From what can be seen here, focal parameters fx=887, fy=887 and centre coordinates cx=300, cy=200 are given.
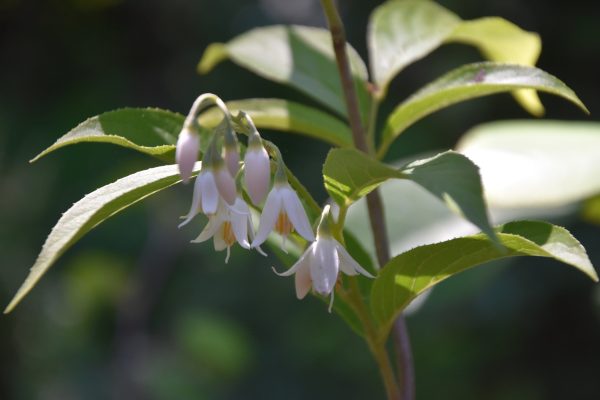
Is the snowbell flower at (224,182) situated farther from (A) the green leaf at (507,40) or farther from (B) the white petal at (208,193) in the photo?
(A) the green leaf at (507,40)

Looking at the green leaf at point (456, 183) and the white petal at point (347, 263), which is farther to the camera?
the white petal at point (347, 263)

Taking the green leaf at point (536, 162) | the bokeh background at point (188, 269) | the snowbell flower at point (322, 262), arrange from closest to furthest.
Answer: the snowbell flower at point (322, 262) → the green leaf at point (536, 162) → the bokeh background at point (188, 269)

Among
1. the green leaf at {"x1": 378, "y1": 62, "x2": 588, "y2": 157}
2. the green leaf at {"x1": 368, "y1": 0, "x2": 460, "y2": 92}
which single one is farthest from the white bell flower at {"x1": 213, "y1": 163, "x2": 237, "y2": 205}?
the green leaf at {"x1": 368, "y1": 0, "x2": 460, "y2": 92}

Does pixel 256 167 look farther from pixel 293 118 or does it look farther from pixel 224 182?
pixel 293 118

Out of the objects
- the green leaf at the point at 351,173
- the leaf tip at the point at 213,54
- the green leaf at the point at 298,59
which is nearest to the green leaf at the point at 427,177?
the green leaf at the point at 351,173

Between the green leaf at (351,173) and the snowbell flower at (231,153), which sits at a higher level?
the snowbell flower at (231,153)

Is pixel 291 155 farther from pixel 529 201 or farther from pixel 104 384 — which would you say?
pixel 529 201
